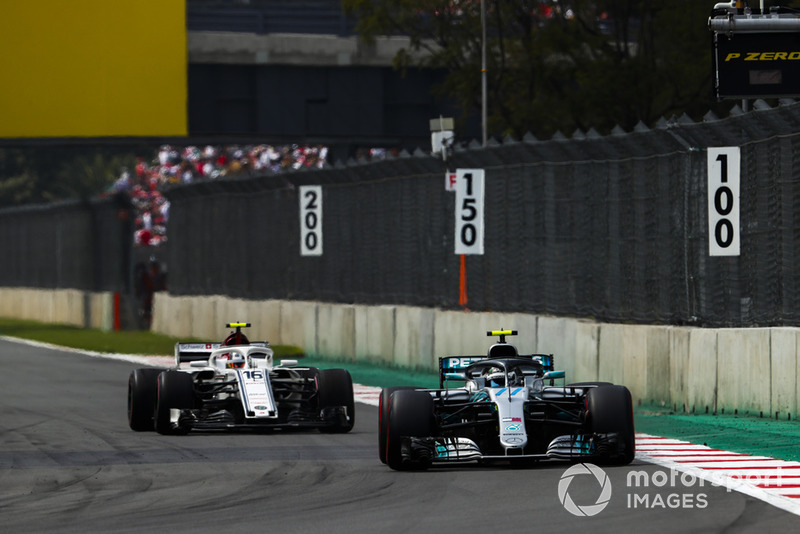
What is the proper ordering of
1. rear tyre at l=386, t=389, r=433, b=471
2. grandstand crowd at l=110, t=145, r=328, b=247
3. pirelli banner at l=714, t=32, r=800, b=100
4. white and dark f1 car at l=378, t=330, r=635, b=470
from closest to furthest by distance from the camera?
white and dark f1 car at l=378, t=330, r=635, b=470, rear tyre at l=386, t=389, r=433, b=471, pirelli banner at l=714, t=32, r=800, b=100, grandstand crowd at l=110, t=145, r=328, b=247

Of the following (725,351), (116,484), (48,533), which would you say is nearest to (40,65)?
(725,351)

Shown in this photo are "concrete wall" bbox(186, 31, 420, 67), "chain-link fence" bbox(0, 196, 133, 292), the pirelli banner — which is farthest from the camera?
"chain-link fence" bbox(0, 196, 133, 292)

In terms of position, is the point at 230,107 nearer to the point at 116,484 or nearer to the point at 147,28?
the point at 147,28

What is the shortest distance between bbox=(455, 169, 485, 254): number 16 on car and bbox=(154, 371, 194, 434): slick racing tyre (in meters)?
9.53

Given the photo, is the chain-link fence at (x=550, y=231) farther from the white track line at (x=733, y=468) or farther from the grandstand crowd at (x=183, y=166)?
the grandstand crowd at (x=183, y=166)

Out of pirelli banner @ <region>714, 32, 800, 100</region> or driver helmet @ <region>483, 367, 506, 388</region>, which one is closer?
driver helmet @ <region>483, 367, 506, 388</region>

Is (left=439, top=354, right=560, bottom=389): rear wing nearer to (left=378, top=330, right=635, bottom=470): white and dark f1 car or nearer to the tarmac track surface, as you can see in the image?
(left=378, top=330, right=635, bottom=470): white and dark f1 car

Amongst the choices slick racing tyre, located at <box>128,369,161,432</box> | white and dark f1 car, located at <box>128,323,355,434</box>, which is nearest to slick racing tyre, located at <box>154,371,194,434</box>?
white and dark f1 car, located at <box>128,323,355,434</box>

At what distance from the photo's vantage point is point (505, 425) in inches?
561

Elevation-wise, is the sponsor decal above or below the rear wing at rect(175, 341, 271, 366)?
above

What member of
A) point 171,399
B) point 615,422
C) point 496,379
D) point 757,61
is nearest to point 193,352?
point 171,399

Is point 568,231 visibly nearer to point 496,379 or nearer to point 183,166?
point 496,379

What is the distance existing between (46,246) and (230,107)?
17865 mm

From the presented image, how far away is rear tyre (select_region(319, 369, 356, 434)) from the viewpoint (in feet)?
60.0
